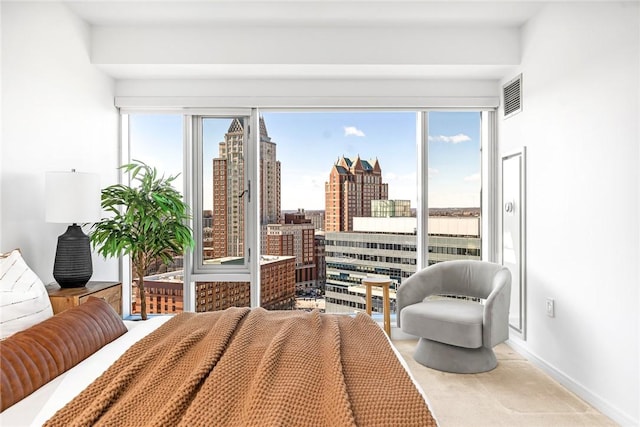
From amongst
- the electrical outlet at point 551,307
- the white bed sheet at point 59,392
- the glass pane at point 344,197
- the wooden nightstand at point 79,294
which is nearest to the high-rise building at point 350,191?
the glass pane at point 344,197

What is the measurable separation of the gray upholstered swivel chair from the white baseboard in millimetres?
330

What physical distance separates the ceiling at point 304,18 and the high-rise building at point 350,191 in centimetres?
84

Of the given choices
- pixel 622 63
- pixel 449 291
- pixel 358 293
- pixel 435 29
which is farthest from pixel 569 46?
pixel 358 293

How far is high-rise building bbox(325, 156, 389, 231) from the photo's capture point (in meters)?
3.77

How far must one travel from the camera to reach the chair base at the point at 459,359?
280 centimetres

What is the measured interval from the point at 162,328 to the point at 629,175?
2587 millimetres

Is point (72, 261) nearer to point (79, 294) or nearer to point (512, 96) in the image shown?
point (79, 294)

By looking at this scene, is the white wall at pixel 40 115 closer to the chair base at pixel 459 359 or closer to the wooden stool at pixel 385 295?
the wooden stool at pixel 385 295

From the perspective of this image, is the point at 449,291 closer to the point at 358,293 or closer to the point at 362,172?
the point at 358,293

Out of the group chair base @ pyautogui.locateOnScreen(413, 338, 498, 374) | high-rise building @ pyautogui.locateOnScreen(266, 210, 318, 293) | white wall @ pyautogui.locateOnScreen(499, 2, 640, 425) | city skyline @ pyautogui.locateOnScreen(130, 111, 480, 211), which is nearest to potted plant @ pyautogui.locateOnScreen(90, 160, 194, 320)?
city skyline @ pyautogui.locateOnScreen(130, 111, 480, 211)

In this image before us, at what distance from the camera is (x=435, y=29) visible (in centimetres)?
320

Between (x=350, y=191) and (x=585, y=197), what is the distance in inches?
76.7

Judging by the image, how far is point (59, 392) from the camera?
4.58ft

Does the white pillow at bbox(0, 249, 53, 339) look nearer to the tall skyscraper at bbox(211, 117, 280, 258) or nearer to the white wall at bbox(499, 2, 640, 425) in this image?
the tall skyscraper at bbox(211, 117, 280, 258)
